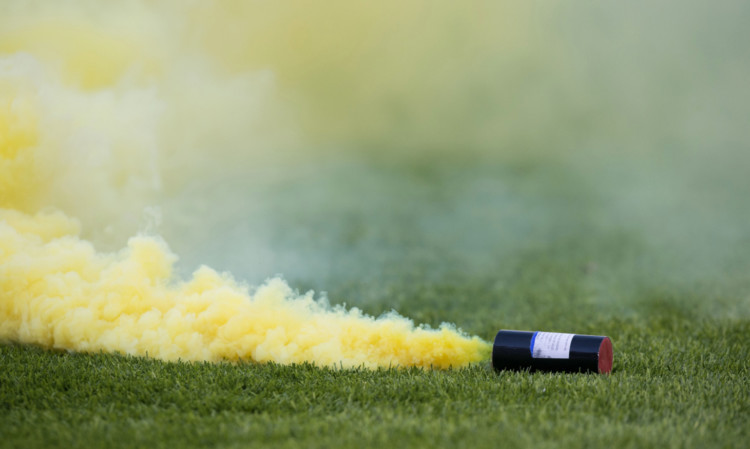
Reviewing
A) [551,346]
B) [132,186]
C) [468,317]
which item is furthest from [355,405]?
[132,186]

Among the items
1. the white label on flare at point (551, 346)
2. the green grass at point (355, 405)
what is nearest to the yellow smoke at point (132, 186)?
the green grass at point (355, 405)

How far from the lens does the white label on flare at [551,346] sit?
461cm

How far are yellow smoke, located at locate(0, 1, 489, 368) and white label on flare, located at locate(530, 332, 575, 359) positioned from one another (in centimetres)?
57

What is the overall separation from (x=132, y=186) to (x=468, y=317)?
11.8ft

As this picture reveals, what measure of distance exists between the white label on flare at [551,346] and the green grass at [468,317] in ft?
0.69

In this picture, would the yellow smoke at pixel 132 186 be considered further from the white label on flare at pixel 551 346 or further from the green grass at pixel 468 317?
the white label on flare at pixel 551 346

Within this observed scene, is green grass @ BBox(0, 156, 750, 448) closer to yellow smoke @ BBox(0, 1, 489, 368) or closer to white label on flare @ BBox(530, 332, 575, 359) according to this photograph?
white label on flare @ BBox(530, 332, 575, 359)

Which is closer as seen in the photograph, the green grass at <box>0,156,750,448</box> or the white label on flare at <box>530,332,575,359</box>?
the green grass at <box>0,156,750,448</box>

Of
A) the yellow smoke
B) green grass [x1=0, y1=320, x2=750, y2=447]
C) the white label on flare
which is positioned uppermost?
the yellow smoke

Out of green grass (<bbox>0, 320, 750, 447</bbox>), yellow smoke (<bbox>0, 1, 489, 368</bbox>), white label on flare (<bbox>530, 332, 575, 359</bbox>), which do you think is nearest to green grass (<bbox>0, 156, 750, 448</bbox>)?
green grass (<bbox>0, 320, 750, 447</bbox>)

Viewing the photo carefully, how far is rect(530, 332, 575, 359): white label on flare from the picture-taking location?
4.61 metres

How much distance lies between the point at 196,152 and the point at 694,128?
9444 mm

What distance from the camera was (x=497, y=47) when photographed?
1266 centimetres

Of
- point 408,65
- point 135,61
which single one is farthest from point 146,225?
point 408,65
